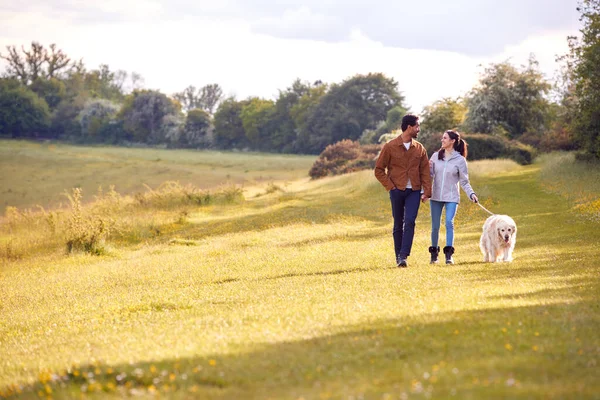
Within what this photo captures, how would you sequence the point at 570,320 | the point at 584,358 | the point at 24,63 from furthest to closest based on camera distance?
the point at 24,63
the point at 570,320
the point at 584,358

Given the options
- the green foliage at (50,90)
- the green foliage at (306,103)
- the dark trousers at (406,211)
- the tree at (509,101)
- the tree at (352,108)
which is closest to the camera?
the dark trousers at (406,211)

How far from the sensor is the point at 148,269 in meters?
18.8

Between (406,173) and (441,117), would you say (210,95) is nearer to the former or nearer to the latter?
(441,117)

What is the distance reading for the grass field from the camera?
6.61 metres

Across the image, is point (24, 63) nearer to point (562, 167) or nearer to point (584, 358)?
point (562, 167)

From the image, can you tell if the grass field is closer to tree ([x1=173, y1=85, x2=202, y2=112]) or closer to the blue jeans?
the blue jeans

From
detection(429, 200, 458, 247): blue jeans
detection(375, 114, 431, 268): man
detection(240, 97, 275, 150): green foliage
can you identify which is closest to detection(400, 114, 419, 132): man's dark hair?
detection(375, 114, 431, 268): man

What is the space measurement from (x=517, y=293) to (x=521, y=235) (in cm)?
1092

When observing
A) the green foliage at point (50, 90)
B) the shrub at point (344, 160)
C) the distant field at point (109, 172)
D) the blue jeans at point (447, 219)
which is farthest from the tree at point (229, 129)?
the blue jeans at point (447, 219)

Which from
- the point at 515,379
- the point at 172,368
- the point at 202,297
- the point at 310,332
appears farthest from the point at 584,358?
the point at 202,297

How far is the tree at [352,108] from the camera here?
8931cm

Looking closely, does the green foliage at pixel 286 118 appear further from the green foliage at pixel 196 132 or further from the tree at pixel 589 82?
the tree at pixel 589 82

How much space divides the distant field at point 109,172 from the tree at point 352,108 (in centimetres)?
902

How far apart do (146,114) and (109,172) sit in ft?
144
